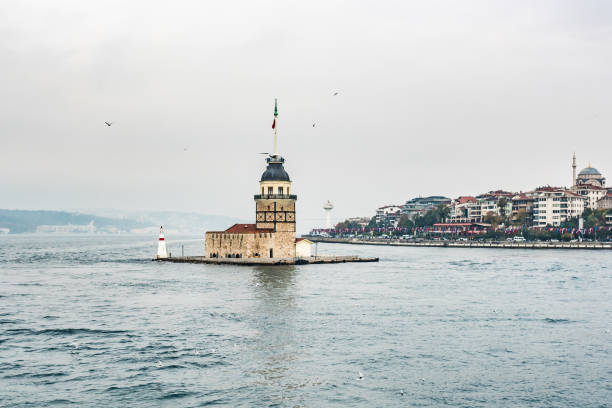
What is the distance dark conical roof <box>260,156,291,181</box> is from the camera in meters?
82.3

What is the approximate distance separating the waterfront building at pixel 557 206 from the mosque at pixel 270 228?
115150mm

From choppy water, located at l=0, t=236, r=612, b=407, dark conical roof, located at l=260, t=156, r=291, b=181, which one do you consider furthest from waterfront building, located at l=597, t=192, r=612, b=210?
choppy water, located at l=0, t=236, r=612, b=407

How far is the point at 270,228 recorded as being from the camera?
82.1 meters

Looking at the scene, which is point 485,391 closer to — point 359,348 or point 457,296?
point 359,348

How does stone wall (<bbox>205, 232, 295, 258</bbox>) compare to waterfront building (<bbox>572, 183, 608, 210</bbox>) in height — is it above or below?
below

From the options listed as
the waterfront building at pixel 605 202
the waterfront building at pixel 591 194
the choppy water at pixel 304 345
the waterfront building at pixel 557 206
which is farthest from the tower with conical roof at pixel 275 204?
the waterfront building at pixel 591 194

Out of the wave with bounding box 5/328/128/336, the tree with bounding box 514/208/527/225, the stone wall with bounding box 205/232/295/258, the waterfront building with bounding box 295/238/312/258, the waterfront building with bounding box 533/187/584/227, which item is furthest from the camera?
the tree with bounding box 514/208/527/225

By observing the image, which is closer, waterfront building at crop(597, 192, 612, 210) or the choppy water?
the choppy water

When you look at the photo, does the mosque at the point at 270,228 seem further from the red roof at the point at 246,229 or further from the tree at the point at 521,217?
the tree at the point at 521,217

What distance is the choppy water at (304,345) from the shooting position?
24.7 m

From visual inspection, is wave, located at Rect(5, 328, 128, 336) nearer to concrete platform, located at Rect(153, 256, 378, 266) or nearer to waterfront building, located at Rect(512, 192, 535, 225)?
concrete platform, located at Rect(153, 256, 378, 266)

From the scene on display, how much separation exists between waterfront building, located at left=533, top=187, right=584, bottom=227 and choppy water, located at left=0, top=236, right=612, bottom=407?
126705mm

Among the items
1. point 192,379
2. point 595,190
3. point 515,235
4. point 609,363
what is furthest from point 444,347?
point 595,190

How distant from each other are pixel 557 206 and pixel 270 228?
4679 inches
